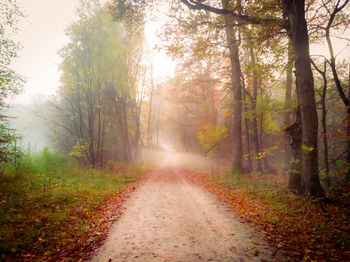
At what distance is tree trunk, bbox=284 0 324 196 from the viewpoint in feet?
19.1

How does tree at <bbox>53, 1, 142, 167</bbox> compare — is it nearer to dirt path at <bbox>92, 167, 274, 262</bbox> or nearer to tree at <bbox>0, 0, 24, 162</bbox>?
tree at <bbox>0, 0, 24, 162</bbox>

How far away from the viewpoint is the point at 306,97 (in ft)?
19.3

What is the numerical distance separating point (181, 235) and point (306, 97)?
6.01 meters

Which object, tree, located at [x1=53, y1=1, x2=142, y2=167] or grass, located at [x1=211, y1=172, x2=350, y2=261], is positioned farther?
tree, located at [x1=53, y1=1, x2=142, y2=167]

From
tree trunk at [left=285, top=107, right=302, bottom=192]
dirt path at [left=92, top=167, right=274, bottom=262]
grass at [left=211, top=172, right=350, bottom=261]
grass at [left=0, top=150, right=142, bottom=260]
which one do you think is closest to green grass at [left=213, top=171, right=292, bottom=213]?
grass at [left=211, top=172, right=350, bottom=261]

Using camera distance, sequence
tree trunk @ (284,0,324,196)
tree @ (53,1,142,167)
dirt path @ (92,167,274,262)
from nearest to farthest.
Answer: dirt path @ (92,167,274,262), tree trunk @ (284,0,324,196), tree @ (53,1,142,167)

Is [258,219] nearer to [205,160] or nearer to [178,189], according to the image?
[178,189]

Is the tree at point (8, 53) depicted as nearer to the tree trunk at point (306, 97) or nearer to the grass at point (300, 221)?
the grass at point (300, 221)

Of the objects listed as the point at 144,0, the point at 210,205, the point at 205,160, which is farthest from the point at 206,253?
the point at 205,160

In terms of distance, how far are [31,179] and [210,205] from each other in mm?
7416

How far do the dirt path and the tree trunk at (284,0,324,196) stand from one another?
3.13 meters

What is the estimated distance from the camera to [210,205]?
6266 millimetres

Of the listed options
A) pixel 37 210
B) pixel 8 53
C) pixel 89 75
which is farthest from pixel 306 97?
pixel 89 75

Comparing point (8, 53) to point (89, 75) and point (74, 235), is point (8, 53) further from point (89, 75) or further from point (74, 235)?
point (74, 235)
